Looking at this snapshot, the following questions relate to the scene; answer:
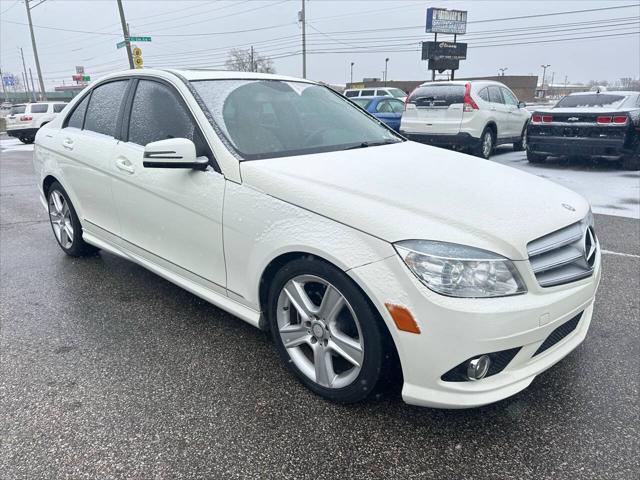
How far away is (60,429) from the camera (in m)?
2.32

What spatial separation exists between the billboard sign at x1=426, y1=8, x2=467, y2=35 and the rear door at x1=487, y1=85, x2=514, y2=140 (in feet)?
97.4

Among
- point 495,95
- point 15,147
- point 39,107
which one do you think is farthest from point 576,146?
point 39,107

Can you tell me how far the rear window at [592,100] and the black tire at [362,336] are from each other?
28.9ft

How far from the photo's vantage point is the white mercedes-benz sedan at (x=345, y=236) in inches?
79.7

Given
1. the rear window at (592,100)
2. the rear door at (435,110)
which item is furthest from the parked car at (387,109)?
the rear window at (592,100)

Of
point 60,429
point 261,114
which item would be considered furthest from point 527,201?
point 60,429

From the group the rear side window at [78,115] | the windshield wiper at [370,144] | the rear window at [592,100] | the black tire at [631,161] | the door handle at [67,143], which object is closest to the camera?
the windshield wiper at [370,144]

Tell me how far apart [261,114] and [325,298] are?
1.39 metres

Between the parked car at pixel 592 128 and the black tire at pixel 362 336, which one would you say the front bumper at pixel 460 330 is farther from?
the parked car at pixel 592 128

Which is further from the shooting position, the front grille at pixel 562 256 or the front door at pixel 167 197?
the front door at pixel 167 197

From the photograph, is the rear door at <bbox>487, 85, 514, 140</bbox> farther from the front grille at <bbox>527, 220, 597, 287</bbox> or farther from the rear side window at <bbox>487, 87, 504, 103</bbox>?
the front grille at <bbox>527, 220, 597, 287</bbox>

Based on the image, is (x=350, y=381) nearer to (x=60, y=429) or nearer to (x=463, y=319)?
(x=463, y=319)

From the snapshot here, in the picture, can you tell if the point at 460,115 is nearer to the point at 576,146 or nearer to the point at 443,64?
the point at 576,146

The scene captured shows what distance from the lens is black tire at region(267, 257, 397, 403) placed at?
7.07ft
